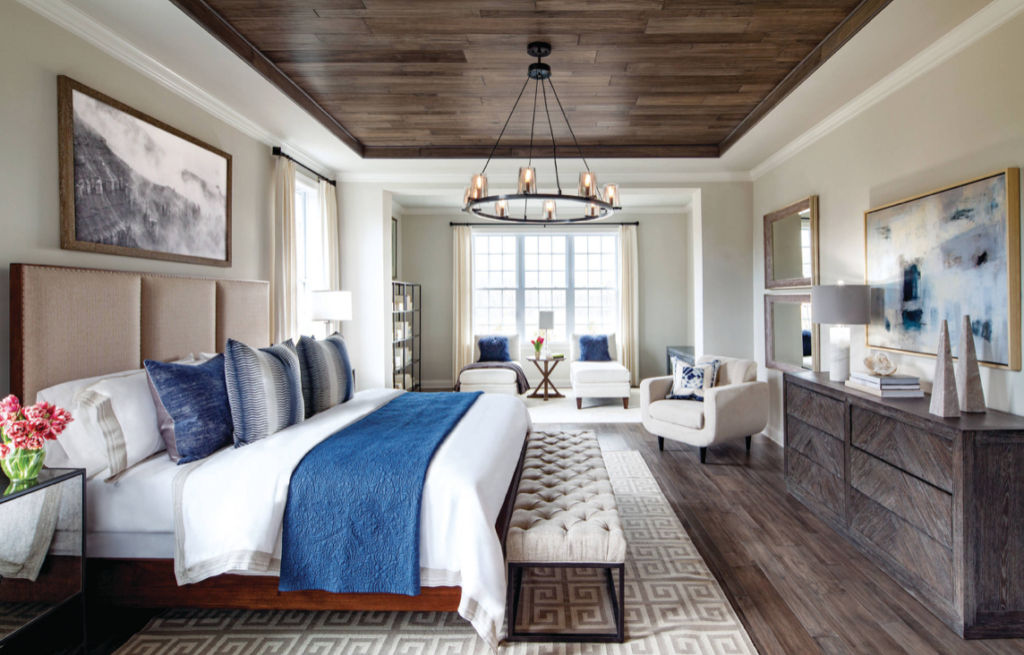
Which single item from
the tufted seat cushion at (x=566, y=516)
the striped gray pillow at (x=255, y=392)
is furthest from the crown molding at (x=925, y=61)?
the striped gray pillow at (x=255, y=392)

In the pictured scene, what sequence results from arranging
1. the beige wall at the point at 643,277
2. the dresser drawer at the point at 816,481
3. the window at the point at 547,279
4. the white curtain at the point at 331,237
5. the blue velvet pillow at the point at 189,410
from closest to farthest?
the blue velvet pillow at the point at 189,410 < the dresser drawer at the point at 816,481 < the white curtain at the point at 331,237 < the beige wall at the point at 643,277 < the window at the point at 547,279

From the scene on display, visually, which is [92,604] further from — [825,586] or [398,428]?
[825,586]

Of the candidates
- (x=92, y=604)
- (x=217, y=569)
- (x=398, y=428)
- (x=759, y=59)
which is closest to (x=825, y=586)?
(x=398, y=428)

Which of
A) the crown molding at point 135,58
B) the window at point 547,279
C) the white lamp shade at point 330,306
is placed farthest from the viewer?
the window at point 547,279

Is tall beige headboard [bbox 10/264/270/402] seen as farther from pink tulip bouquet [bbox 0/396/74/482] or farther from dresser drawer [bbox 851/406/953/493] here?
dresser drawer [bbox 851/406/953/493]

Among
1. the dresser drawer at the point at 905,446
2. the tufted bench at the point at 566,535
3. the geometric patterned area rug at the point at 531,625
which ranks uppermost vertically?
the dresser drawer at the point at 905,446

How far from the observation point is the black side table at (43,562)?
1.67 m

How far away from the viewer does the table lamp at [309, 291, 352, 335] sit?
4.58 meters

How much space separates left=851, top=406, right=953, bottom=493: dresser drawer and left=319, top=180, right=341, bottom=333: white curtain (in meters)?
4.39

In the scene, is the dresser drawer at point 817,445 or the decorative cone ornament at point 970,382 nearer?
the decorative cone ornament at point 970,382

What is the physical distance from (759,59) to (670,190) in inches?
90.5

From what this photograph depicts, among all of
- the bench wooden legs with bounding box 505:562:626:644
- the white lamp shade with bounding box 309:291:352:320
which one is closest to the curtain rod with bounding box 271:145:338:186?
the white lamp shade with bounding box 309:291:352:320

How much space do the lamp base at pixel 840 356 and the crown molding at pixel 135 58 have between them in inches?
171

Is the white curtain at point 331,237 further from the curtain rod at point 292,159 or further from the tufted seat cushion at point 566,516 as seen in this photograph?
the tufted seat cushion at point 566,516
